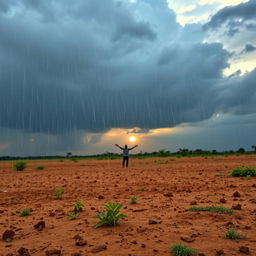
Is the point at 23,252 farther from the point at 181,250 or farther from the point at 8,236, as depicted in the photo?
the point at 181,250

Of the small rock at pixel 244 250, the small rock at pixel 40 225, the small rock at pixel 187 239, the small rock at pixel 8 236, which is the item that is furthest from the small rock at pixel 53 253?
the small rock at pixel 244 250

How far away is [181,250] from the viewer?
3592mm

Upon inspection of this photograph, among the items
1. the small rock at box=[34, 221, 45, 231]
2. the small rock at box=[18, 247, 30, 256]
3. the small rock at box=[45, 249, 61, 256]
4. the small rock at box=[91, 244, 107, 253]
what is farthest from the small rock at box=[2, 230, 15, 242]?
the small rock at box=[91, 244, 107, 253]

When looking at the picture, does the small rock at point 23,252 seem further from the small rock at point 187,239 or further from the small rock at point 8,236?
the small rock at point 187,239

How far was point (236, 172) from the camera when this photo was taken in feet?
43.0

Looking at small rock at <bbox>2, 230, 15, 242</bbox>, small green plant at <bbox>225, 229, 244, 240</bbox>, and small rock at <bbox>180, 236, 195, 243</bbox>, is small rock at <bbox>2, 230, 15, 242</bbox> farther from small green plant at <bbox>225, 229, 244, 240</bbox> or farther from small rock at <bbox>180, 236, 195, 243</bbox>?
small green plant at <bbox>225, 229, 244, 240</bbox>

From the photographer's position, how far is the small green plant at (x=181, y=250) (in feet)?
11.6

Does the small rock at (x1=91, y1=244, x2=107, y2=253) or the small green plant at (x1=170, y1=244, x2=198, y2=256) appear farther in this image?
the small rock at (x1=91, y1=244, x2=107, y2=253)

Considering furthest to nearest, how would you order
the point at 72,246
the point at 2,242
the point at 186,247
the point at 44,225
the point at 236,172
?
the point at 236,172
the point at 44,225
the point at 2,242
the point at 72,246
the point at 186,247

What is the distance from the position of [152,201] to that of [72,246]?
357 centimetres

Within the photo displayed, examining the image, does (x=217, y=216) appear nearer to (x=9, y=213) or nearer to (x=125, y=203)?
(x=125, y=203)

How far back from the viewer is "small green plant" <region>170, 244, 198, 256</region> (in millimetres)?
3541

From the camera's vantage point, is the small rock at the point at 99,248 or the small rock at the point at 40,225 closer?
the small rock at the point at 99,248

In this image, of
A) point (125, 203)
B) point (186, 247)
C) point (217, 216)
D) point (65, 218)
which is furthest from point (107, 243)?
point (125, 203)
